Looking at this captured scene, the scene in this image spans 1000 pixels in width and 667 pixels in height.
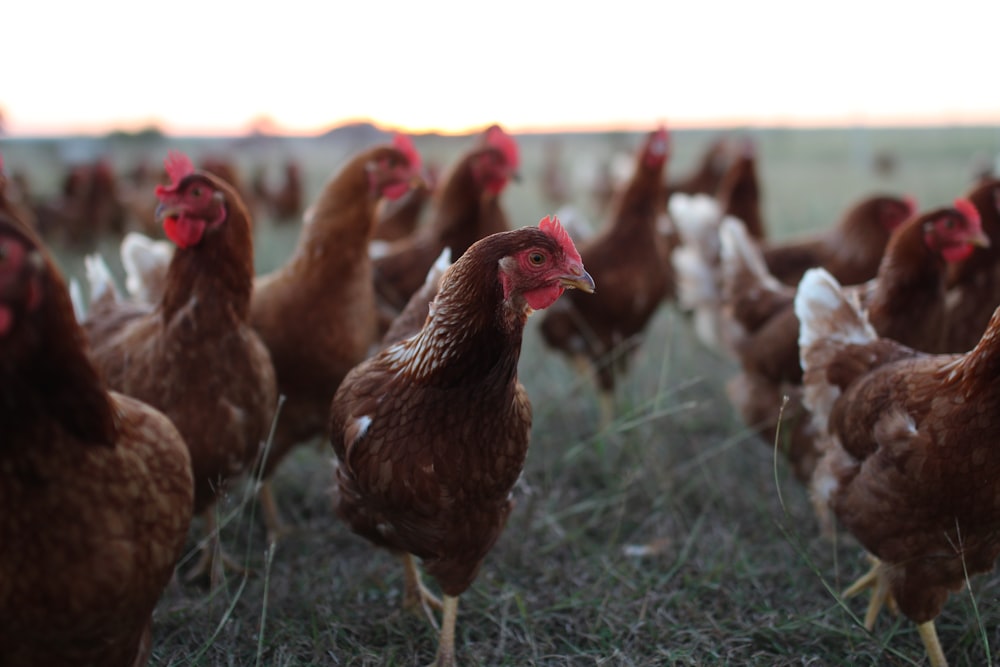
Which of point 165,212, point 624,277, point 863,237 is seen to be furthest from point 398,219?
point 165,212

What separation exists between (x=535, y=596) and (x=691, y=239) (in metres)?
3.02

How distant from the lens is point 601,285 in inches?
164

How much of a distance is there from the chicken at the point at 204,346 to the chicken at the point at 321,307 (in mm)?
408

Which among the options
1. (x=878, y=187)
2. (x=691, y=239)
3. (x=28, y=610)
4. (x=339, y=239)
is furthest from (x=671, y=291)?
(x=878, y=187)

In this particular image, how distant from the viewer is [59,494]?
1.46 m

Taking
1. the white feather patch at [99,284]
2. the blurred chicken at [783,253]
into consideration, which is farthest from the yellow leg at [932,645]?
the white feather patch at [99,284]

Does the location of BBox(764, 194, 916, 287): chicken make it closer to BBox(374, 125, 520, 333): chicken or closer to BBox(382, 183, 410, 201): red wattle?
BBox(374, 125, 520, 333): chicken

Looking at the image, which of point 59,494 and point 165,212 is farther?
point 165,212

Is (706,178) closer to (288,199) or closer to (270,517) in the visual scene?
(270,517)

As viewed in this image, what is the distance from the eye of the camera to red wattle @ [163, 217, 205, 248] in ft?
7.98

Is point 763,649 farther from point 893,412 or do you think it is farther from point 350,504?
point 350,504

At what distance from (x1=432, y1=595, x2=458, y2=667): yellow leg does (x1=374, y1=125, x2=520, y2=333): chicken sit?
1.80 m

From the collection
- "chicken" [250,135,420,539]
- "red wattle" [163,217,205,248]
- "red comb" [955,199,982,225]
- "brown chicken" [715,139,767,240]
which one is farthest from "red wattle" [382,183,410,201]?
"brown chicken" [715,139,767,240]

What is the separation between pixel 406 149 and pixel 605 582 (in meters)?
2.07
